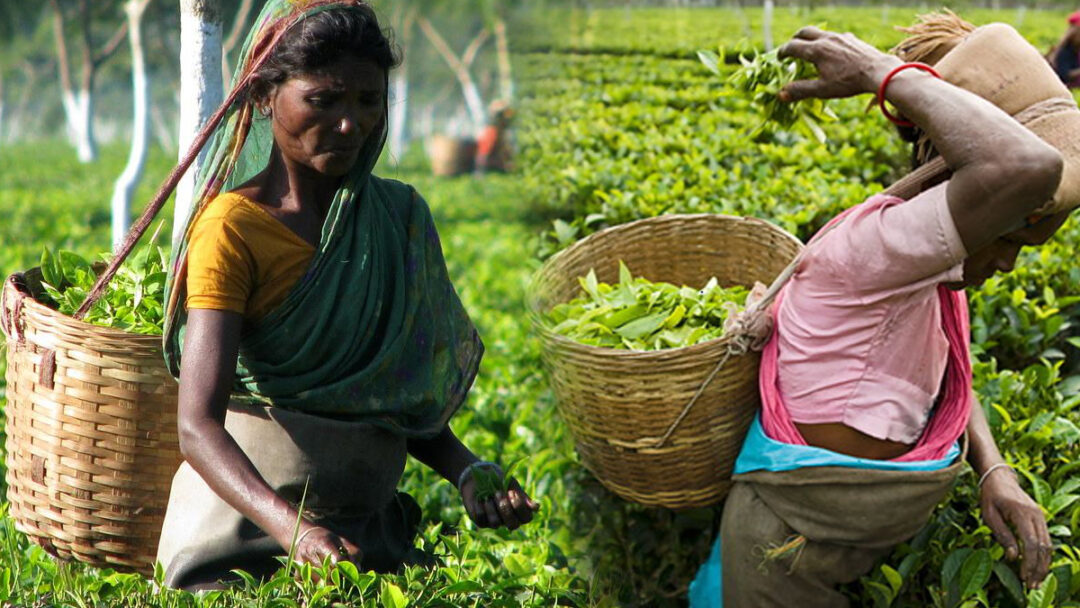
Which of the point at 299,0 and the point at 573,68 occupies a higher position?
the point at 299,0

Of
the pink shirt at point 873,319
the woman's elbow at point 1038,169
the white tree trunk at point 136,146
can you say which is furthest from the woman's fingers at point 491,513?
the white tree trunk at point 136,146

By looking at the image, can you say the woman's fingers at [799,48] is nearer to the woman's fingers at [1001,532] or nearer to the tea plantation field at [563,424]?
the tea plantation field at [563,424]

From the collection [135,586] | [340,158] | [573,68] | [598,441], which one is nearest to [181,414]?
[135,586]

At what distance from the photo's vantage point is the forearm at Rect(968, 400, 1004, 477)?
2.69m

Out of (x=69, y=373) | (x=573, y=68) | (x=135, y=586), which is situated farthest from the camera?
(x=573, y=68)

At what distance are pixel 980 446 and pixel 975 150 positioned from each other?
929 mm

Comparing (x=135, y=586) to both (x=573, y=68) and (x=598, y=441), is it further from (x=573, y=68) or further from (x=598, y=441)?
(x=573, y=68)

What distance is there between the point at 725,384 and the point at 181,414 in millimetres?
1250

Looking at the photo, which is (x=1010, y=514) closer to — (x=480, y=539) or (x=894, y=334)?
(x=894, y=334)

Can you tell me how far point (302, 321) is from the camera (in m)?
1.93

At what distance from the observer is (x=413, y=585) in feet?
6.26

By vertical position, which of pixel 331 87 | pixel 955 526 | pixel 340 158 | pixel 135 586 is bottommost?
pixel 955 526

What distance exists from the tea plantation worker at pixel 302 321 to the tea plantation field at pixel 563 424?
0.14 metres

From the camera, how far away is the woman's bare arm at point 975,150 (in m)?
2.06
